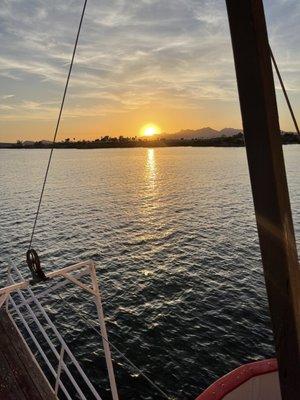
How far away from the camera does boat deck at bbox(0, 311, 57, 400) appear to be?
31.4ft

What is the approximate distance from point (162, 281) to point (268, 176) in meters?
30.1

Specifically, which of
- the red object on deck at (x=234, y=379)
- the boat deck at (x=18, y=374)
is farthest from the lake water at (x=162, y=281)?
the red object on deck at (x=234, y=379)

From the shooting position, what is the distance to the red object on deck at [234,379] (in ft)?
26.7

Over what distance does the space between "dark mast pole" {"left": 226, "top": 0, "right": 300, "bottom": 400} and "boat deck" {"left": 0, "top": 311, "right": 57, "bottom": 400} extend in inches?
327

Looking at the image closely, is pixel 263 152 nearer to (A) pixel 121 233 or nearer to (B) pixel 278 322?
(B) pixel 278 322

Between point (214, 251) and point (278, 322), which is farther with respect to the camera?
point (214, 251)

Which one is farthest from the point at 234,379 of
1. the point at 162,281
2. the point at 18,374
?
the point at 162,281

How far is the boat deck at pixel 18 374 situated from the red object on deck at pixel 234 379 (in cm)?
453

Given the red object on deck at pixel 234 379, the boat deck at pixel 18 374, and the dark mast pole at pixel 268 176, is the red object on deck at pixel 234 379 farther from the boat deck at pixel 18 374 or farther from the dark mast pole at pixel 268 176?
the dark mast pole at pixel 268 176

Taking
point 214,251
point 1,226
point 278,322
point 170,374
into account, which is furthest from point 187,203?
point 278,322

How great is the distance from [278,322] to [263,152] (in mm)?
1848

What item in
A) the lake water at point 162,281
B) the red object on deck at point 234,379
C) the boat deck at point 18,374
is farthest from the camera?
the lake water at point 162,281

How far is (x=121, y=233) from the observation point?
161ft

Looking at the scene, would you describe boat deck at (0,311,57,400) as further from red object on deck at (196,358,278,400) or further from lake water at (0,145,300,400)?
red object on deck at (196,358,278,400)
